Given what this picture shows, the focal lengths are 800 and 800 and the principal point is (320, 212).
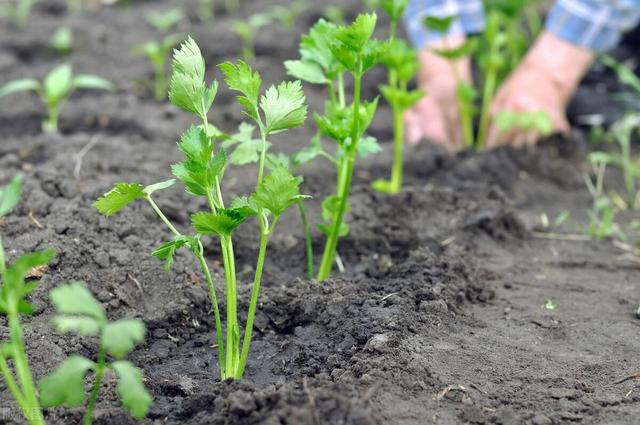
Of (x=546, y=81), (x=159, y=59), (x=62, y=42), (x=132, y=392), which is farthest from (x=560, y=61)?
(x=132, y=392)

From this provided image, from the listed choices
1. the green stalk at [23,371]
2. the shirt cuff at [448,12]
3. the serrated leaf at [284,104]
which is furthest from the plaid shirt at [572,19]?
the green stalk at [23,371]

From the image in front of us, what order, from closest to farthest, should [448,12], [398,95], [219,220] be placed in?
[219,220] < [398,95] < [448,12]

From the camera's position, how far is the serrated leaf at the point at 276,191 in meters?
1.66

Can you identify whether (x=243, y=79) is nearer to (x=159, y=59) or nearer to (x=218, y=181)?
(x=218, y=181)

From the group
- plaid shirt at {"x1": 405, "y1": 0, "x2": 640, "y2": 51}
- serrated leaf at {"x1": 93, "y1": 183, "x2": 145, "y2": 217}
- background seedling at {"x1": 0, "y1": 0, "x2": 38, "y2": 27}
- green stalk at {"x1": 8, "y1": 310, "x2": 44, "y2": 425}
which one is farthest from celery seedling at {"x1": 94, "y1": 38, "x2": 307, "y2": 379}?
background seedling at {"x1": 0, "y1": 0, "x2": 38, "y2": 27}

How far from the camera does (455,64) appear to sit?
3447mm

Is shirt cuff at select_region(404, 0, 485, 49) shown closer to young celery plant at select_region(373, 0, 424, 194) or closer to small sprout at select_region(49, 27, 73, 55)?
young celery plant at select_region(373, 0, 424, 194)

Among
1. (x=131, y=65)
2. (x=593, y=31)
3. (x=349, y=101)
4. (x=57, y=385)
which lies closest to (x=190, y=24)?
(x=131, y=65)

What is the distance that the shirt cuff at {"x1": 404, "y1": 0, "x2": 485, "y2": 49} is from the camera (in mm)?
3914

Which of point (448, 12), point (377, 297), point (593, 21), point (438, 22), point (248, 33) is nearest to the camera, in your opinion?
point (377, 297)

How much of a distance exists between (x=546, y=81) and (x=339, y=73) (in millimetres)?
1870

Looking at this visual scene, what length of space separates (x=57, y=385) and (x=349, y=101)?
2.83 metres

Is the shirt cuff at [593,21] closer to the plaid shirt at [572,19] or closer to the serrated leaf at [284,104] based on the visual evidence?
the plaid shirt at [572,19]

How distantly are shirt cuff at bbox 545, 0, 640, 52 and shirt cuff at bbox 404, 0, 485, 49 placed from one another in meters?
0.35
